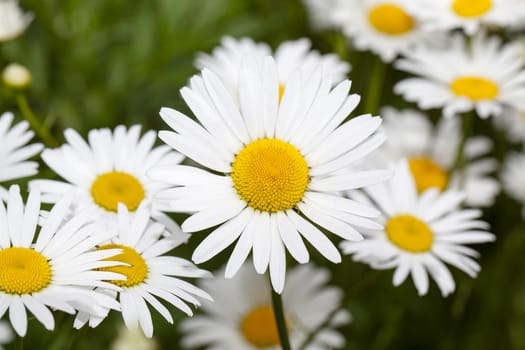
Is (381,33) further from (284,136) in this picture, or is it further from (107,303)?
(107,303)

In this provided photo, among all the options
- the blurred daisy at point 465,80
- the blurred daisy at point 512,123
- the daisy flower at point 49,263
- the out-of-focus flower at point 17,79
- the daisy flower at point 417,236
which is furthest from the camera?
the blurred daisy at point 512,123

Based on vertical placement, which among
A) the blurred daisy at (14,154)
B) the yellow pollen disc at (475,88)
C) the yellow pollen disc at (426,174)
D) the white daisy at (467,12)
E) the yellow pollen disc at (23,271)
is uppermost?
the white daisy at (467,12)

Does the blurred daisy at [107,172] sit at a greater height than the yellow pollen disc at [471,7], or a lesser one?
lesser

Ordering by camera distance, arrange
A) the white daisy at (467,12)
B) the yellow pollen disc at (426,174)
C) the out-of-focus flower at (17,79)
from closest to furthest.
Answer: the out-of-focus flower at (17,79) → the white daisy at (467,12) → the yellow pollen disc at (426,174)

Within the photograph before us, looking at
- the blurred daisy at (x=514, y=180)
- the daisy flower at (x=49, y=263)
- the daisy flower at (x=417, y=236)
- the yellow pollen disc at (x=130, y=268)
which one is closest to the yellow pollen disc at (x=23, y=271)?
the daisy flower at (x=49, y=263)

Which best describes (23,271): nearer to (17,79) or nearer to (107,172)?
(107,172)

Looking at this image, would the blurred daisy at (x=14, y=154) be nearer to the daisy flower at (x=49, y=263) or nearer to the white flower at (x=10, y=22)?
the daisy flower at (x=49, y=263)

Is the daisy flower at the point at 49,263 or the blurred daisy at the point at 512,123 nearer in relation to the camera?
the daisy flower at the point at 49,263

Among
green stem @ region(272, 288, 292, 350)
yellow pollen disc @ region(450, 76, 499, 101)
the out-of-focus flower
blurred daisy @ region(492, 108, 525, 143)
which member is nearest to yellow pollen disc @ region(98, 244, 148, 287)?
green stem @ region(272, 288, 292, 350)

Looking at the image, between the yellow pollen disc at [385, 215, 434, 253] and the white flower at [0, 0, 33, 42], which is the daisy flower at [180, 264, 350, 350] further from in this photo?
the white flower at [0, 0, 33, 42]

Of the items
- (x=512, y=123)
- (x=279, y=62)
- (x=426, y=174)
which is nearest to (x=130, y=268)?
(x=279, y=62)
